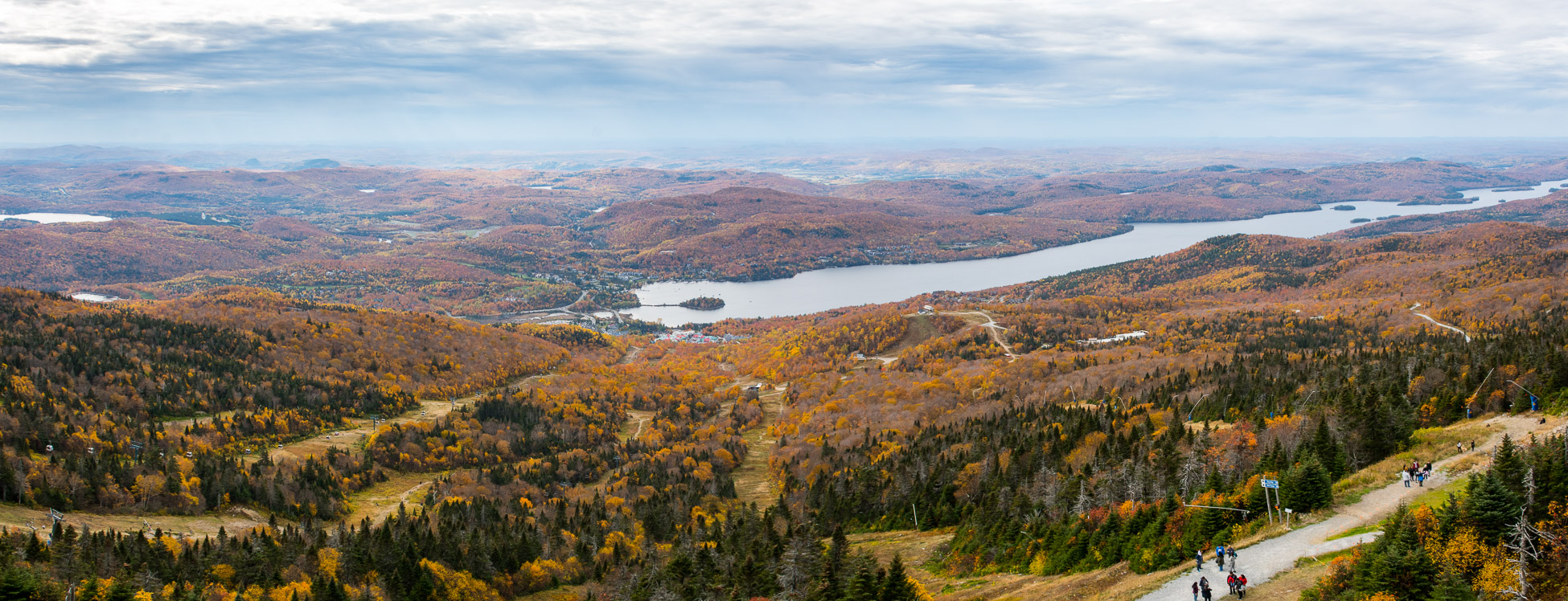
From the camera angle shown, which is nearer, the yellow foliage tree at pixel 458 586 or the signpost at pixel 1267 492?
the signpost at pixel 1267 492

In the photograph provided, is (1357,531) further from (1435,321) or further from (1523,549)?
(1435,321)

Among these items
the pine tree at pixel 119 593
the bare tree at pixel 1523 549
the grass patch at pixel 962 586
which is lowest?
the grass patch at pixel 962 586

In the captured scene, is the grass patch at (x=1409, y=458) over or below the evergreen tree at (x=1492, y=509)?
below

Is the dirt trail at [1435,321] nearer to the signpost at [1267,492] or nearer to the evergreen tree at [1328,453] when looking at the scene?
the evergreen tree at [1328,453]

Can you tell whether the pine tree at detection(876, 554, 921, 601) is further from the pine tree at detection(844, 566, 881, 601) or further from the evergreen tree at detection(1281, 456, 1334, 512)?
the evergreen tree at detection(1281, 456, 1334, 512)

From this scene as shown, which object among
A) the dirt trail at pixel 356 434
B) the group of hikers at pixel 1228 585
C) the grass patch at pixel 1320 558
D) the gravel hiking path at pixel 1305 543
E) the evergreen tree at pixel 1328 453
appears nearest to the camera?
the group of hikers at pixel 1228 585

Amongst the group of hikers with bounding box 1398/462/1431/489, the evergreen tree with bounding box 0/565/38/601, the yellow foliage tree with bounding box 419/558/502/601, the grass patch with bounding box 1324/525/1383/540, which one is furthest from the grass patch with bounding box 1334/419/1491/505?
the evergreen tree with bounding box 0/565/38/601

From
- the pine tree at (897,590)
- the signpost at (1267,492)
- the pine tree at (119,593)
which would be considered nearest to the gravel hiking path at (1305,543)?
the signpost at (1267,492)

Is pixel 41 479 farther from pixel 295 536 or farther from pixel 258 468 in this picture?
pixel 295 536
